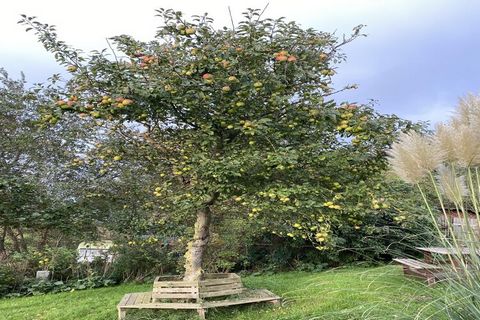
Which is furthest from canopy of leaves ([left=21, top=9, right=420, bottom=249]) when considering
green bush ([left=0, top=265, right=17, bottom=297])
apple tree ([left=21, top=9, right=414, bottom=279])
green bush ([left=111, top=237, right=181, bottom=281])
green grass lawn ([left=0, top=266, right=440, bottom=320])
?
green bush ([left=0, top=265, right=17, bottom=297])

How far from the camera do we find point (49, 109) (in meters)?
3.16

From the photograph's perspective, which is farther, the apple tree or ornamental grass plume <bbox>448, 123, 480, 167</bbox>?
the apple tree

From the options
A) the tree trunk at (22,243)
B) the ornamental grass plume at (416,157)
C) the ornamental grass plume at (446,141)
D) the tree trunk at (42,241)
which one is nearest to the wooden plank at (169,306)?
the ornamental grass plume at (416,157)

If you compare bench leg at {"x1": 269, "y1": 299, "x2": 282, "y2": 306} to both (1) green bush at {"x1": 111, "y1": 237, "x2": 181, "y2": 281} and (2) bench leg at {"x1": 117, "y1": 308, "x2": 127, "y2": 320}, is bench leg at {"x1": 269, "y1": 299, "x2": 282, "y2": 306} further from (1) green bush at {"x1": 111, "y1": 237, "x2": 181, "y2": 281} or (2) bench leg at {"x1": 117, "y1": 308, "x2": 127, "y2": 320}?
(1) green bush at {"x1": 111, "y1": 237, "x2": 181, "y2": 281}

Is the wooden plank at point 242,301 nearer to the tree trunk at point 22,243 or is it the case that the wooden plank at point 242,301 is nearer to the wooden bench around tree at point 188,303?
the wooden bench around tree at point 188,303

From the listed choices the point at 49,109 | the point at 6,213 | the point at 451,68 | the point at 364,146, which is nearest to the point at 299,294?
the point at 364,146

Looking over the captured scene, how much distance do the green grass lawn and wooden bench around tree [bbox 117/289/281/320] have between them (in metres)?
0.09

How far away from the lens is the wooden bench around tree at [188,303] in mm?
3785

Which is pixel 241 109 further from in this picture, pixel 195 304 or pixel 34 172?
pixel 34 172

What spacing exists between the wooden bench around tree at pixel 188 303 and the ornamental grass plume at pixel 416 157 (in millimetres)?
2652

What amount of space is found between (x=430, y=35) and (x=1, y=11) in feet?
15.1

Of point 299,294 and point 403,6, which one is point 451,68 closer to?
point 403,6

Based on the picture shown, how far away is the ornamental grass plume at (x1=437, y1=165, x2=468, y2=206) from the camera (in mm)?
1783

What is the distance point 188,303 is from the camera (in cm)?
388
